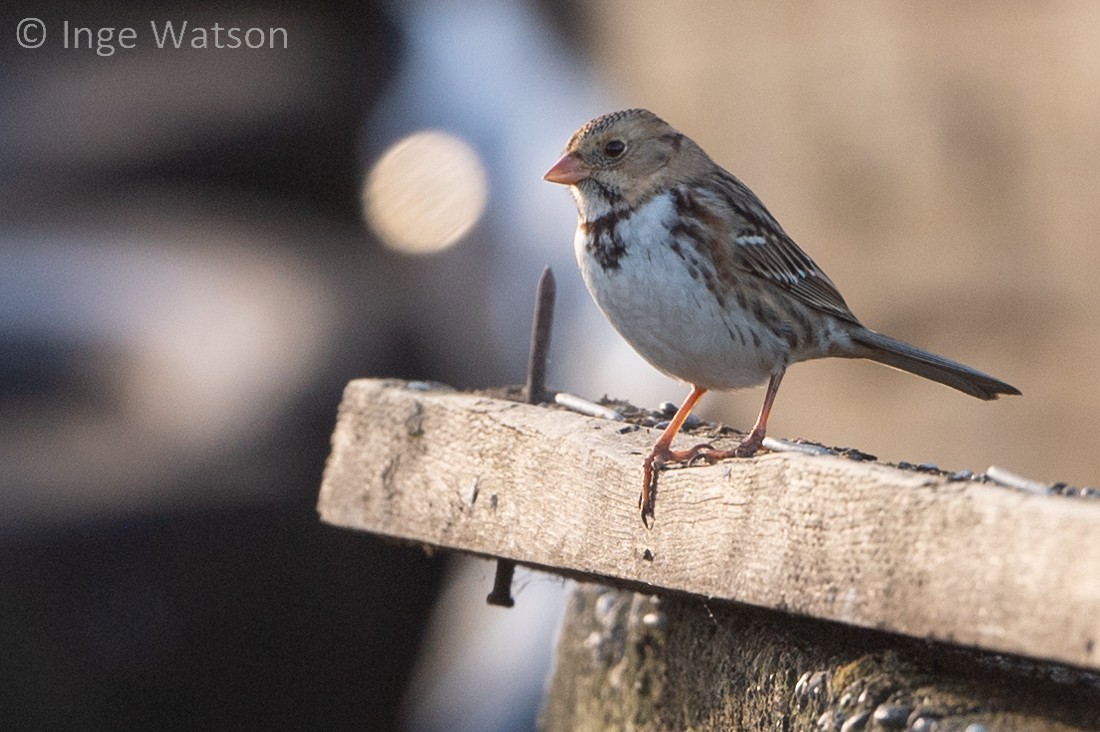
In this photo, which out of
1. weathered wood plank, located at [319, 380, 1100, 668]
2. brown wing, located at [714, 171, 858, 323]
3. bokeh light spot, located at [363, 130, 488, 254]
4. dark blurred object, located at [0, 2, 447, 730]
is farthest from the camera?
bokeh light spot, located at [363, 130, 488, 254]

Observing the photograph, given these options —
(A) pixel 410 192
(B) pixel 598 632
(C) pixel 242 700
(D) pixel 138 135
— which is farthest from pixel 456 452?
(D) pixel 138 135

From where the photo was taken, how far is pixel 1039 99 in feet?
19.4

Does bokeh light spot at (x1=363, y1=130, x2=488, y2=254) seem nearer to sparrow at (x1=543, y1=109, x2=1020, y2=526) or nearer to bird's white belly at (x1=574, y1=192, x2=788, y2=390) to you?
sparrow at (x1=543, y1=109, x2=1020, y2=526)

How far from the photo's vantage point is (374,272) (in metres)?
6.20

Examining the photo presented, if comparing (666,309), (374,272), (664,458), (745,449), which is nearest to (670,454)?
(664,458)

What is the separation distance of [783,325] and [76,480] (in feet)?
10.0

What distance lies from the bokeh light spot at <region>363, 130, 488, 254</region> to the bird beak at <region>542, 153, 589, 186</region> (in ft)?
10.2

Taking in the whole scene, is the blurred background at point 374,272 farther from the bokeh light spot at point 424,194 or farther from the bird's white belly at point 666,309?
the bird's white belly at point 666,309

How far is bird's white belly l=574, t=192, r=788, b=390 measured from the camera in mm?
2855

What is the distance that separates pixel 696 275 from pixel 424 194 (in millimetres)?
3547

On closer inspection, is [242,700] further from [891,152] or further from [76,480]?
[891,152]

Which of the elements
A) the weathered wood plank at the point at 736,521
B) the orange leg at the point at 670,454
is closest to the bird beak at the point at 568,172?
the weathered wood plank at the point at 736,521

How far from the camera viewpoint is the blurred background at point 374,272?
5.12 meters

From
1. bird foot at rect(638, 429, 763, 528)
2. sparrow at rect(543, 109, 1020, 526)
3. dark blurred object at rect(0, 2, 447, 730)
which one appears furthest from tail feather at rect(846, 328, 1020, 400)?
dark blurred object at rect(0, 2, 447, 730)
